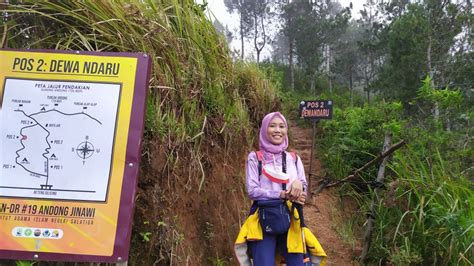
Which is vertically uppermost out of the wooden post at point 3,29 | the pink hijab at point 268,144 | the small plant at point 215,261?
the wooden post at point 3,29

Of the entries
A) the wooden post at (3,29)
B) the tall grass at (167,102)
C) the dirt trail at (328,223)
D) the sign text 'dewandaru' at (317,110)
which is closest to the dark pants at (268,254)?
the tall grass at (167,102)

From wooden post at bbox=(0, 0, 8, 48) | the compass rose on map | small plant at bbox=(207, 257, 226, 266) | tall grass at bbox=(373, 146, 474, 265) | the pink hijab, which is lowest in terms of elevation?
small plant at bbox=(207, 257, 226, 266)

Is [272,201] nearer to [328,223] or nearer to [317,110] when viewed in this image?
[328,223]

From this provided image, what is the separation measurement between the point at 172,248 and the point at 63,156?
101 centimetres

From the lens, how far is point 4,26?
2.96m

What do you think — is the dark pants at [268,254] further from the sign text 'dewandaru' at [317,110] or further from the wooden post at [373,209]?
the sign text 'dewandaru' at [317,110]

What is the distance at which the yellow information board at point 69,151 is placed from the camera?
212 cm

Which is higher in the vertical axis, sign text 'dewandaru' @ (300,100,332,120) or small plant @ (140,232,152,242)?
sign text 'dewandaru' @ (300,100,332,120)

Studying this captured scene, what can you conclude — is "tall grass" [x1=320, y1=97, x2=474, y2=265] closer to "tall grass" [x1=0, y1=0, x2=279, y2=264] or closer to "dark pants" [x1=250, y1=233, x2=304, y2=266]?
"dark pants" [x1=250, y1=233, x2=304, y2=266]

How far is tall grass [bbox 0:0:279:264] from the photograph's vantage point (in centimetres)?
289

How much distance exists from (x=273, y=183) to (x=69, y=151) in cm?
138

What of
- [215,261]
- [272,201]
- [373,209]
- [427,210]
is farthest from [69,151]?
[427,210]

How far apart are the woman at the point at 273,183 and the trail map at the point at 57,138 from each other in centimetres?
108

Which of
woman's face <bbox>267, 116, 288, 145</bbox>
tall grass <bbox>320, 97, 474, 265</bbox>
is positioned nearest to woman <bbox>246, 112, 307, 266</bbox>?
woman's face <bbox>267, 116, 288, 145</bbox>
